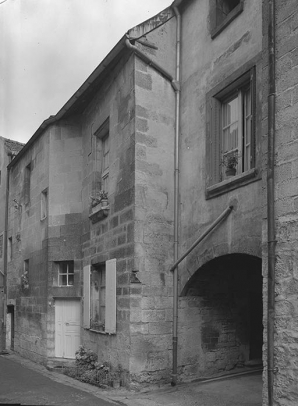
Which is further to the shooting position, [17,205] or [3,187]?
[3,187]

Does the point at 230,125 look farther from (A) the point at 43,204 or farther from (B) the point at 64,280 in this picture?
(A) the point at 43,204

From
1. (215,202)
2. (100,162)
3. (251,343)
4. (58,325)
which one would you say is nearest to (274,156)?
(215,202)

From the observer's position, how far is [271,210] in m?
4.82

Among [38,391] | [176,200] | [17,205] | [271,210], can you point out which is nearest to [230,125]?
[176,200]

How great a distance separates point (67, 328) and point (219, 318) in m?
4.19

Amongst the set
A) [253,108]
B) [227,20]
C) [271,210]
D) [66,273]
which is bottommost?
[66,273]

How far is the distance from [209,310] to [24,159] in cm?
822

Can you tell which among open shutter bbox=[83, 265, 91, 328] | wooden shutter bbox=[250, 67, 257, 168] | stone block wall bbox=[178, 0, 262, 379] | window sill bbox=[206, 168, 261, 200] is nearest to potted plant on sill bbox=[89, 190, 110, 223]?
open shutter bbox=[83, 265, 91, 328]

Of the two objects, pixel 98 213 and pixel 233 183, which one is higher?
pixel 233 183

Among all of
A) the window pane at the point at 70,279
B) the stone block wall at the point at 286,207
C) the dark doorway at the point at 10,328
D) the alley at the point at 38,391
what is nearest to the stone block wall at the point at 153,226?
the alley at the point at 38,391

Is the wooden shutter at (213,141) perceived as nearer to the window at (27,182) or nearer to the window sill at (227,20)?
the window sill at (227,20)

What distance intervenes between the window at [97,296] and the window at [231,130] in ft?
11.6

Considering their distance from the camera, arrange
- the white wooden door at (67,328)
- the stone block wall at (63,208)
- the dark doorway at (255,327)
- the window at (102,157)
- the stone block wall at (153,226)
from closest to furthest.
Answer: the stone block wall at (153,226) → the dark doorway at (255,327) → the window at (102,157) → the white wooden door at (67,328) → the stone block wall at (63,208)

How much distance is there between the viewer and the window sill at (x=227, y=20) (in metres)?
7.34
